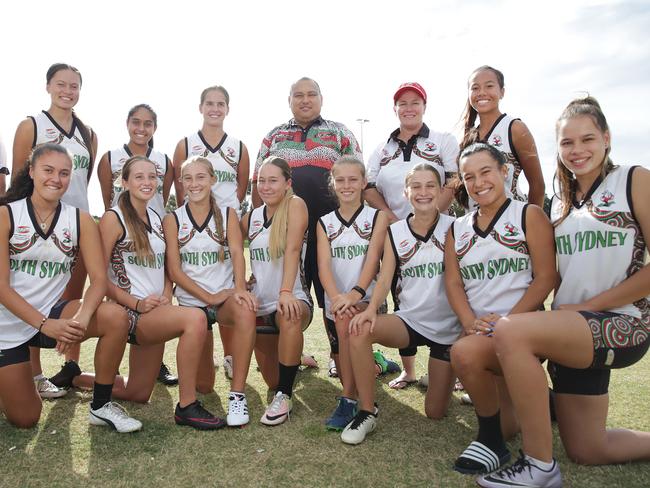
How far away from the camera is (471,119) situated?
14.2 feet

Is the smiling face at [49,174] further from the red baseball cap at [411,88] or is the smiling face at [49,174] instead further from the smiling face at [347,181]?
the red baseball cap at [411,88]

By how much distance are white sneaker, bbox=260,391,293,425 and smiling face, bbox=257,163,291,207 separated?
1524 millimetres

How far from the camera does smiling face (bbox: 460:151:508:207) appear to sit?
3383 millimetres

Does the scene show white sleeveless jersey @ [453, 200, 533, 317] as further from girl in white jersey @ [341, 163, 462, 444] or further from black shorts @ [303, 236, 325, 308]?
black shorts @ [303, 236, 325, 308]

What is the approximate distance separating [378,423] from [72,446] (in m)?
1.99

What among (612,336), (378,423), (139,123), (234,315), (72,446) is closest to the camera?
(612,336)

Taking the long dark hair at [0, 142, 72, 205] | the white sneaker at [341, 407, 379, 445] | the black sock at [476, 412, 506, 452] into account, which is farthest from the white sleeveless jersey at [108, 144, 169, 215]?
the black sock at [476, 412, 506, 452]

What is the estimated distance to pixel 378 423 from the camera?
12.0ft

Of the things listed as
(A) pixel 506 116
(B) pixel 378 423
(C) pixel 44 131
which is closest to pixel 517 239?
(A) pixel 506 116

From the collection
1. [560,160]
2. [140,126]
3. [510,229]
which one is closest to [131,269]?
[140,126]

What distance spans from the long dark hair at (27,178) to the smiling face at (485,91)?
10.2ft

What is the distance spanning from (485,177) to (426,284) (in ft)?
2.89

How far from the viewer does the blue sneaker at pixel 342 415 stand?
3486mm

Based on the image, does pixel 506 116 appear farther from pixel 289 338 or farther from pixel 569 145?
pixel 289 338
